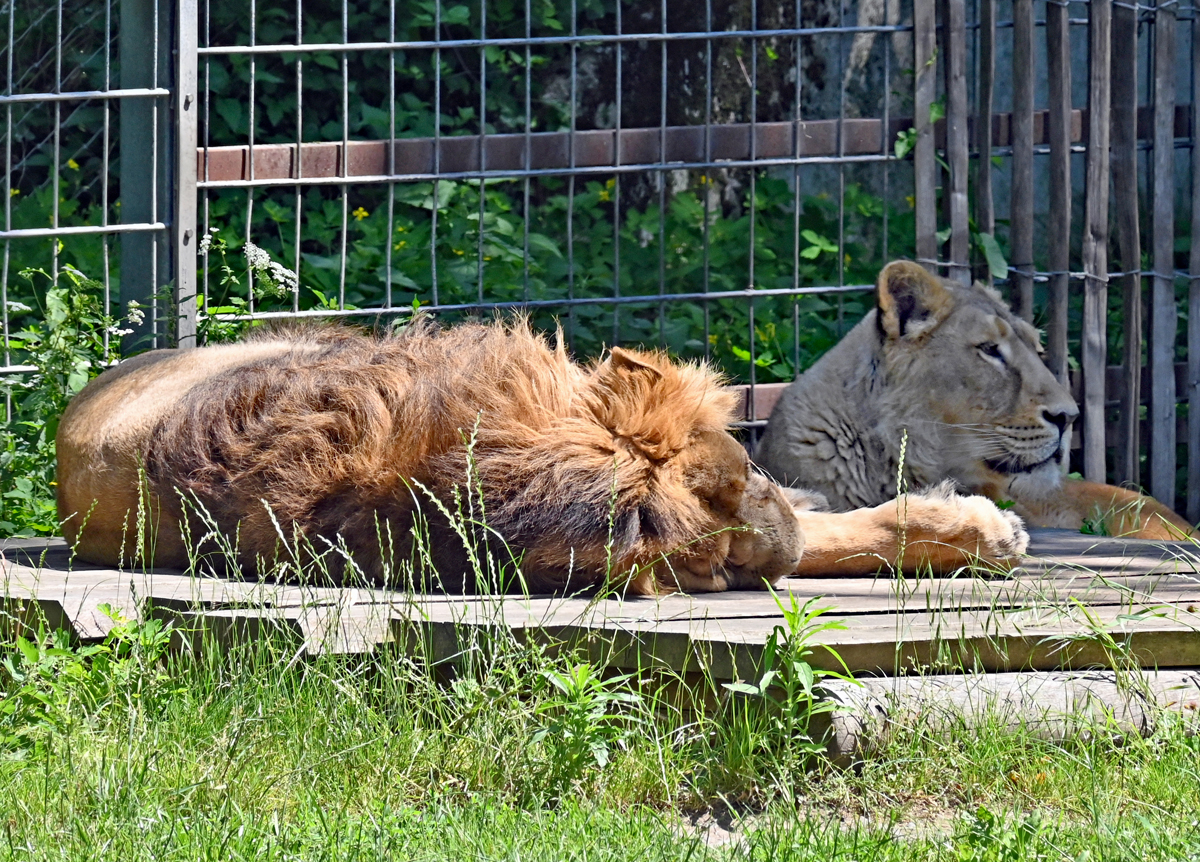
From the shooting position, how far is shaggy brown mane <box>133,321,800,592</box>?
137 inches

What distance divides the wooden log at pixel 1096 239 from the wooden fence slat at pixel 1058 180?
0.05m

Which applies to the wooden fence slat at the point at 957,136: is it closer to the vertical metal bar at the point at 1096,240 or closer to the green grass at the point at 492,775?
the vertical metal bar at the point at 1096,240

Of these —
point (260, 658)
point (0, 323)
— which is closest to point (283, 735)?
point (260, 658)

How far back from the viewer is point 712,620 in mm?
3279

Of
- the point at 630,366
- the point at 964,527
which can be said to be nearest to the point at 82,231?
the point at 630,366

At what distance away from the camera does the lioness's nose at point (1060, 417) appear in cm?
531

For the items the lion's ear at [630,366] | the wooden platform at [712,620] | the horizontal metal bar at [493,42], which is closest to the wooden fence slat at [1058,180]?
the horizontal metal bar at [493,42]

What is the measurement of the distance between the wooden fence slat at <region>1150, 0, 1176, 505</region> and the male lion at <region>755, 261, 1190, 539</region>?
1.49 metres

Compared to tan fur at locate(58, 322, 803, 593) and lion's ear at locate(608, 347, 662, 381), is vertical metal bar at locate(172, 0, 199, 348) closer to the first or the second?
tan fur at locate(58, 322, 803, 593)

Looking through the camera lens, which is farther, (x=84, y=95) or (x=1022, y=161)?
(x=1022, y=161)

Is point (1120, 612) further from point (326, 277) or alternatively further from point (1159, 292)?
point (326, 277)

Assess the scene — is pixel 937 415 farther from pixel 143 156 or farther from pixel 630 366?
pixel 143 156

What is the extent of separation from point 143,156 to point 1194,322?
5083 millimetres

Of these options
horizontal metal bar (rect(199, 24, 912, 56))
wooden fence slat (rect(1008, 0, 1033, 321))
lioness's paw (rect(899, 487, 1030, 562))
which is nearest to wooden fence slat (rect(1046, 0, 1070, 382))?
wooden fence slat (rect(1008, 0, 1033, 321))
